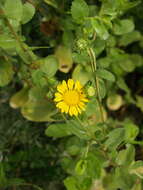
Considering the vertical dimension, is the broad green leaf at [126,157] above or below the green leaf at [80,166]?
below

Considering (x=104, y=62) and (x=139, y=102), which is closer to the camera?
(x=104, y=62)

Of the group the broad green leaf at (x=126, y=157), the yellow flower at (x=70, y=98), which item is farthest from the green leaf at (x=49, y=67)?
the broad green leaf at (x=126, y=157)

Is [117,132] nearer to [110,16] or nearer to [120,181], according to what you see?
[120,181]

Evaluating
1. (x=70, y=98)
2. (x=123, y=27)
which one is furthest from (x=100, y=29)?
(x=123, y=27)

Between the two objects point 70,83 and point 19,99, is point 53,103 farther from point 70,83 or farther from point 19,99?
point 19,99

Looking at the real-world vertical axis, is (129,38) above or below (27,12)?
below

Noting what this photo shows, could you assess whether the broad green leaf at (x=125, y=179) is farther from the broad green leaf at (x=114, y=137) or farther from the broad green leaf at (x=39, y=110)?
the broad green leaf at (x=39, y=110)

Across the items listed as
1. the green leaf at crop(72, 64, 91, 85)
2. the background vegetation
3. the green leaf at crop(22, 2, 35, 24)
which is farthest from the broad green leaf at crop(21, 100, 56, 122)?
the green leaf at crop(22, 2, 35, 24)

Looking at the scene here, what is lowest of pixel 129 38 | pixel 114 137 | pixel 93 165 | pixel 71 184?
pixel 71 184

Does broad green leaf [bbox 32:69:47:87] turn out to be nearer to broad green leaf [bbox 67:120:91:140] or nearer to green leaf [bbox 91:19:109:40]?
broad green leaf [bbox 67:120:91:140]
